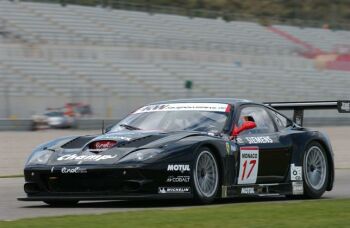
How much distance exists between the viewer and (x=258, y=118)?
972cm

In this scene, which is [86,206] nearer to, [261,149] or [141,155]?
[141,155]

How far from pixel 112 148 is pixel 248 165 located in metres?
1.64

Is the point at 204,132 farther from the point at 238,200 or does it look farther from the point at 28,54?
the point at 28,54

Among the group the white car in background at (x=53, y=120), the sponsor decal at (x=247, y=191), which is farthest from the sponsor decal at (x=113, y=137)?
the white car in background at (x=53, y=120)

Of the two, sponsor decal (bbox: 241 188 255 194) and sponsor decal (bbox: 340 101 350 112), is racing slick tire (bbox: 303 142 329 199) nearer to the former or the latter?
sponsor decal (bbox: 340 101 350 112)

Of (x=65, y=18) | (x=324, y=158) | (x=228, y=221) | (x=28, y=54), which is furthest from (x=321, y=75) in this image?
(x=228, y=221)

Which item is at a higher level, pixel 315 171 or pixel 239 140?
pixel 239 140

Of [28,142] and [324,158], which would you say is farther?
[28,142]

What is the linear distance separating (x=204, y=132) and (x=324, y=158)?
6.78 feet

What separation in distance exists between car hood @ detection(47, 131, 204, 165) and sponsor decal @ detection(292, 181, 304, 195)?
1.68 meters

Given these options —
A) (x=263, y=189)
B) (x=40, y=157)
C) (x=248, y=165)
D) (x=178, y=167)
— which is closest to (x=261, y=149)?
(x=248, y=165)

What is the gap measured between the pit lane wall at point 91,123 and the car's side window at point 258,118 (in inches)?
552

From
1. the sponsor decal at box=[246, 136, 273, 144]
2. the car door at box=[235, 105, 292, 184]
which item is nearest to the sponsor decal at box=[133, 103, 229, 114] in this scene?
the car door at box=[235, 105, 292, 184]

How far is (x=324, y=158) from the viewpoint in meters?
10.2
